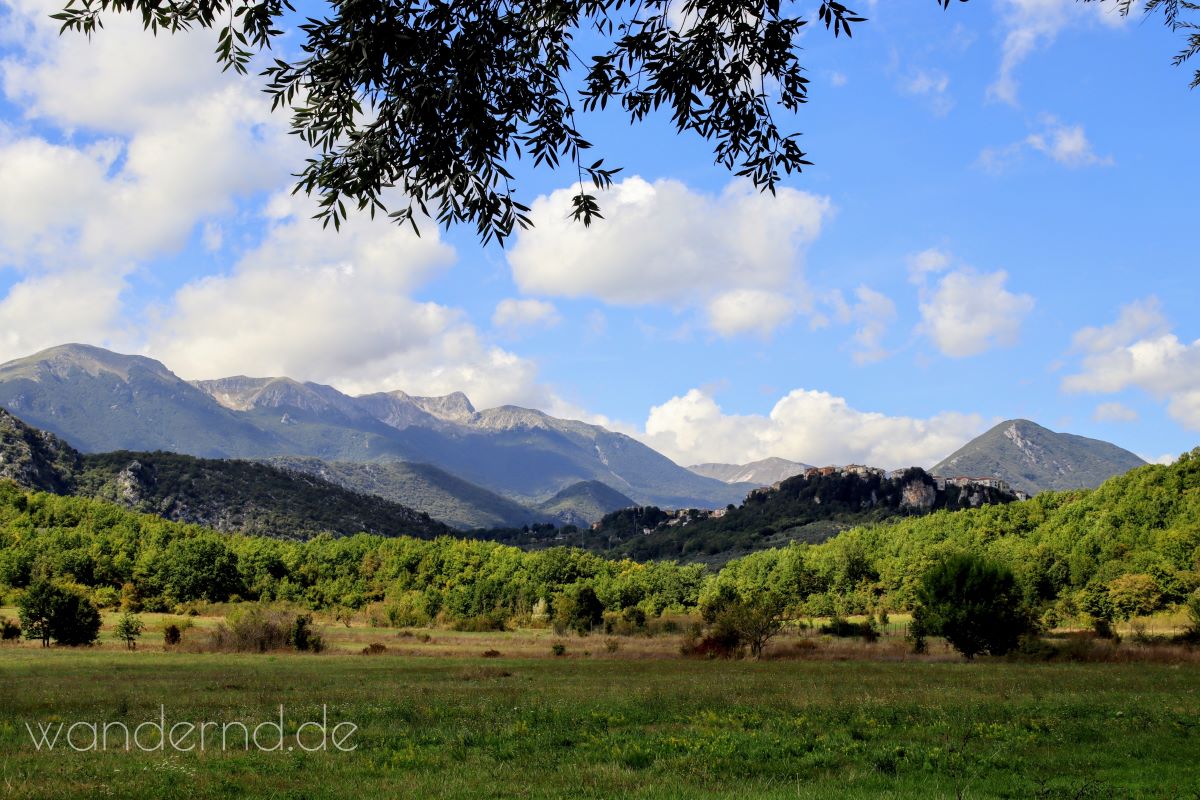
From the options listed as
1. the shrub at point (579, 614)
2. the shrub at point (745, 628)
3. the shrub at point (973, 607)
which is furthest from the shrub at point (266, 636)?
the shrub at point (973, 607)

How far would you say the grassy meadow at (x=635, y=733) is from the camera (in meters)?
12.5

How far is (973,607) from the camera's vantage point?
53688 mm

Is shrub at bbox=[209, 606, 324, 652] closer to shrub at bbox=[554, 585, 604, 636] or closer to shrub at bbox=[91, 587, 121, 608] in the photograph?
shrub at bbox=[554, 585, 604, 636]

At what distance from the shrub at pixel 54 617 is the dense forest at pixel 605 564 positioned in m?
48.5

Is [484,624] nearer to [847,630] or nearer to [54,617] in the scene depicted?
[847,630]

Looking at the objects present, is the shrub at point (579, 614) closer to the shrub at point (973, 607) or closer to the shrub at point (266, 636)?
the shrub at point (266, 636)

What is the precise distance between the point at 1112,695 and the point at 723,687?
38.7 ft

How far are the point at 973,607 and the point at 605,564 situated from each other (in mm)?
94164

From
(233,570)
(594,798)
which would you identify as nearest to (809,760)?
(594,798)

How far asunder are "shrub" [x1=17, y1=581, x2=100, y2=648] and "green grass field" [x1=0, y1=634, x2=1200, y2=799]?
22317mm

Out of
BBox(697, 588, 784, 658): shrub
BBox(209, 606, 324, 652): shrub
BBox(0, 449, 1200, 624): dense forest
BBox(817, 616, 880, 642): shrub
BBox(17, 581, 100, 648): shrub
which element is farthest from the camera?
BBox(0, 449, 1200, 624): dense forest

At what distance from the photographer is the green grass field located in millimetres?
12477

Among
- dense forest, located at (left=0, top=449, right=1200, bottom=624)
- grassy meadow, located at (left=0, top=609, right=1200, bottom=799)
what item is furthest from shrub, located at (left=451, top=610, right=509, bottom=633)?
grassy meadow, located at (left=0, top=609, right=1200, bottom=799)

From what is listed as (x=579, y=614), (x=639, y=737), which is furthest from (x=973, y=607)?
(x=579, y=614)
